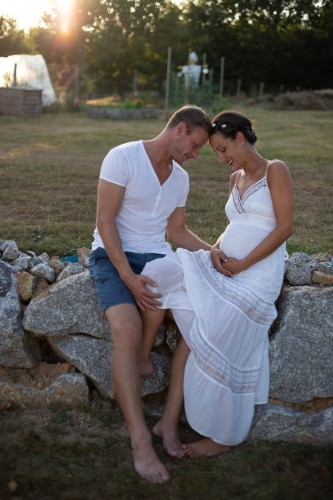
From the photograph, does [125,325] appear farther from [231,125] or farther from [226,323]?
[231,125]

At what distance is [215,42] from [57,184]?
100ft

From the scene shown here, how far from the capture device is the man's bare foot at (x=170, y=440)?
2812 millimetres

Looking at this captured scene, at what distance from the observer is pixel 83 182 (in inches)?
281

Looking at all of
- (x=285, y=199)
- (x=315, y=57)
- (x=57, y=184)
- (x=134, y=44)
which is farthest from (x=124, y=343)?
(x=315, y=57)

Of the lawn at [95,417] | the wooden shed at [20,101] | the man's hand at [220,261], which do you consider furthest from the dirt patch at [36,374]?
the wooden shed at [20,101]

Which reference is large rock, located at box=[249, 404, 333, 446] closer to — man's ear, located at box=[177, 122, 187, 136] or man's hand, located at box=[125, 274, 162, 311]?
man's hand, located at box=[125, 274, 162, 311]

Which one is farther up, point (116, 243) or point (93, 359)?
point (116, 243)

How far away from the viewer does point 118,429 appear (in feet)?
9.80

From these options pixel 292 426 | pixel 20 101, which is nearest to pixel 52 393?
pixel 292 426

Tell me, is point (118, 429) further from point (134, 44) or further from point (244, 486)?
point (134, 44)

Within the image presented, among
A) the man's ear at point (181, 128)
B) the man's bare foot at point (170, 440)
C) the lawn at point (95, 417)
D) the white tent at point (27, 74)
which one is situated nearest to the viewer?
the lawn at point (95, 417)

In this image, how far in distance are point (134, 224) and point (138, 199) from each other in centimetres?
12

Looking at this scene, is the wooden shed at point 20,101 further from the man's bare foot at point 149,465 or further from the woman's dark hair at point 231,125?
the man's bare foot at point 149,465

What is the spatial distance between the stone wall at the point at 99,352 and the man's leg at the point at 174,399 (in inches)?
9.3
